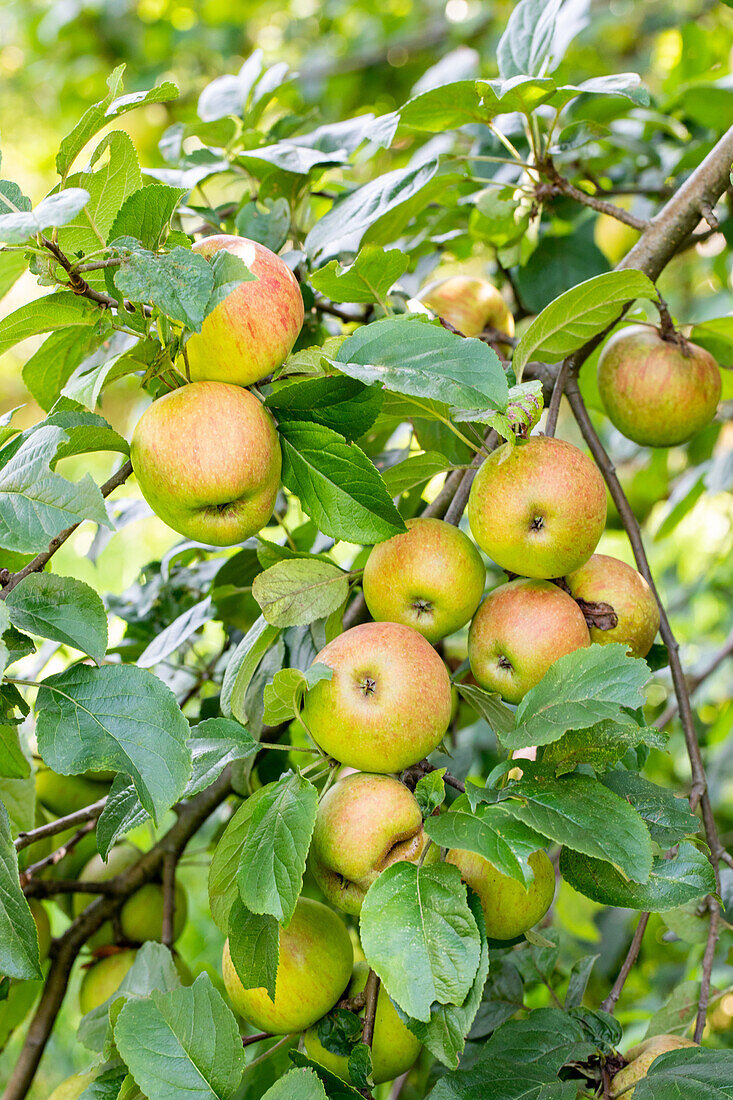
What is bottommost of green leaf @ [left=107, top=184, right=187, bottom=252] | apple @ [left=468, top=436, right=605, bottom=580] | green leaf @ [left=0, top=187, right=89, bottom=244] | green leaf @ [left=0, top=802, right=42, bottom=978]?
green leaf @ [left=0, top=802, right=42, bottom=978]

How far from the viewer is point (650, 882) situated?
0.67 m

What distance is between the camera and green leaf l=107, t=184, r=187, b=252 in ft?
2.12

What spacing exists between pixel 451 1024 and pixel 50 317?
608mm

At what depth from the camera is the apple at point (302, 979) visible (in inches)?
28.2

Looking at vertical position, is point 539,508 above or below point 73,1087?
above

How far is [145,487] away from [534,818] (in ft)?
1.24

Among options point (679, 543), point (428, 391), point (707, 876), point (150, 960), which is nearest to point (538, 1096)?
point (707, 876)

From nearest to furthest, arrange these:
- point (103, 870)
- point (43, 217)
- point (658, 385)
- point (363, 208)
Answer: point (43, 217), point (363, 208), point (658, 385), point (103, 870)

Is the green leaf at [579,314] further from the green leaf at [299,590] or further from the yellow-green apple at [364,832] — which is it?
the yellow-green apple at [364,832]

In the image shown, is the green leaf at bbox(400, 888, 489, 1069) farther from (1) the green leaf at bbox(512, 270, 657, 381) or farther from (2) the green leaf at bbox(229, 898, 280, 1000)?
(1) the green leaf at bbox(512, 270, 657, 381)

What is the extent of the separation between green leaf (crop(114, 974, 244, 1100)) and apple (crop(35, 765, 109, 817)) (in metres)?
0.57

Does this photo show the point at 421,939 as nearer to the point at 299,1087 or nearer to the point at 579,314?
the point at 299,1087

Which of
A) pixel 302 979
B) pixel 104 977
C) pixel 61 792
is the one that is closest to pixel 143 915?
pixel 104 977

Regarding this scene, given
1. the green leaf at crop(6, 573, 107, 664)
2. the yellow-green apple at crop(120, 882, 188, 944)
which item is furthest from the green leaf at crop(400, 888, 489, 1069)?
the yellow-green apple at crop(120, 882, 188, 944)
